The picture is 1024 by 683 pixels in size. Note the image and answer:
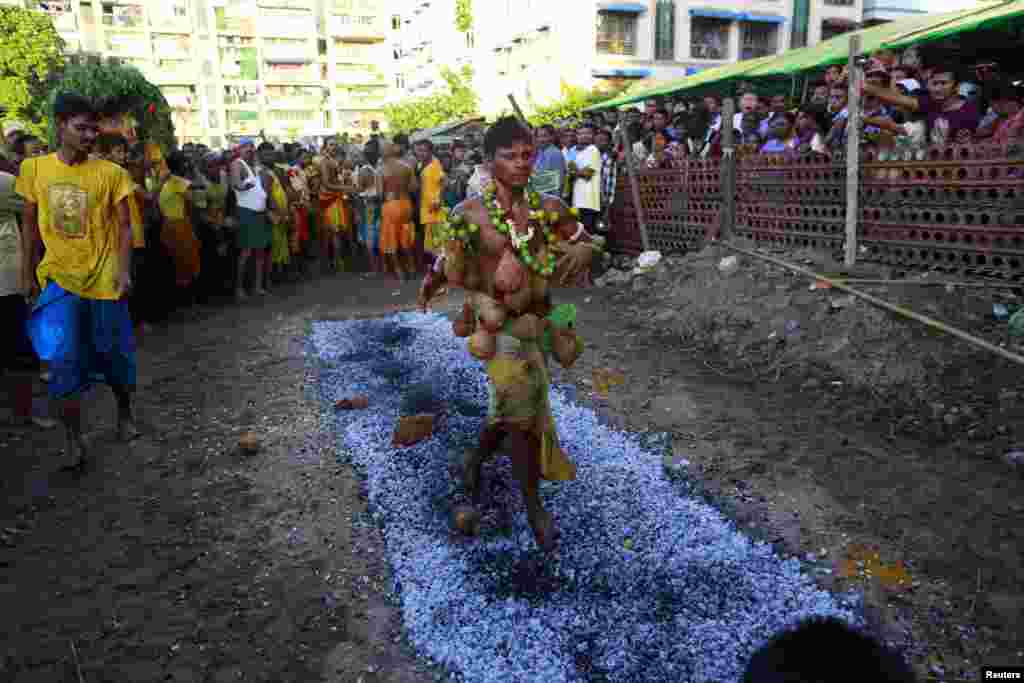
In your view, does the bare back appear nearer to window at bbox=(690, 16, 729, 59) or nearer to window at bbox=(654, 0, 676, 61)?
window at bbox=(654, 0, 676, 61)

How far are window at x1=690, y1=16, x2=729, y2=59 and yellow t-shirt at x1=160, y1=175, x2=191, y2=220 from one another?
2982 cm

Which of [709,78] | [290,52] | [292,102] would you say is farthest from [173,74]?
[709,78]

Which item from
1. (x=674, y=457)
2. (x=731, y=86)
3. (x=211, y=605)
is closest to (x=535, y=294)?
(x=674, y=457)

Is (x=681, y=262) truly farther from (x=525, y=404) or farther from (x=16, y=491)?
(x=16, y=491)

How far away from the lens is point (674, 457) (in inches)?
169

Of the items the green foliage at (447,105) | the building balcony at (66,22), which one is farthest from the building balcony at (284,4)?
the green foliage at (447,105)

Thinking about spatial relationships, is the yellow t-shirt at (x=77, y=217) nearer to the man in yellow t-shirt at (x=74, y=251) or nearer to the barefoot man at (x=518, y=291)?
the man in yellow t-shirt at (x=74, y=251)

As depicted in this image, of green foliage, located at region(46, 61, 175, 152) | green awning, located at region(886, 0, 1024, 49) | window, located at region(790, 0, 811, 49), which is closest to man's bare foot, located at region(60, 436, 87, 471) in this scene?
green foliage, located at region(46, 61, 175, 152)

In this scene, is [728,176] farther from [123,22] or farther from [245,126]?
[123,22]

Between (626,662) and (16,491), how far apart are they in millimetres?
3758

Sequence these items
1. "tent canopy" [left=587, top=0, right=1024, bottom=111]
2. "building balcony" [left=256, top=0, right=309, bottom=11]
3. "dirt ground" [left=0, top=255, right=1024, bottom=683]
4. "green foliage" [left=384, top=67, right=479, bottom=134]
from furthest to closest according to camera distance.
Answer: "building balcony" [left=256, top=0, right=309, bottom=11] → "green foliage" [left=384, top=67, right=479, bottom=134] → "tent canopy" [left=587, top=0, right=1024, bottom=111] → "dirt ground" [left=0, top=255, right=1024, bottom=683]

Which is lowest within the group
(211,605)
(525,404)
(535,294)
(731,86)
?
(211,605)

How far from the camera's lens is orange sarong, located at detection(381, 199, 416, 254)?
1053 cm

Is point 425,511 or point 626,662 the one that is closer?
point 626,662
